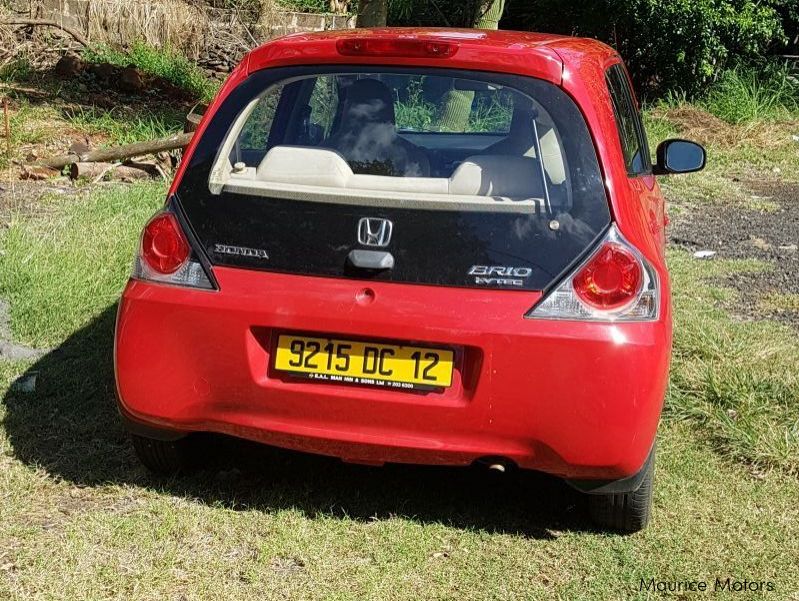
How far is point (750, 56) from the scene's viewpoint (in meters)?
15.8

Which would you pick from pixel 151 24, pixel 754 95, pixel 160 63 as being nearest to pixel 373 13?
pixel 160 63

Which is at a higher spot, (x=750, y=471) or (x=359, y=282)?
(x=359, y=282)

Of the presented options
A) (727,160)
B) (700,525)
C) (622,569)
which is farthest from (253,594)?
(727,160)

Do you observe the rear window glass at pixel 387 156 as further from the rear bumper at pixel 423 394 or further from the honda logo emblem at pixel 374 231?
the rear bumper at pixel 423 394

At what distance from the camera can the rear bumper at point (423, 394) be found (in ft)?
10.3

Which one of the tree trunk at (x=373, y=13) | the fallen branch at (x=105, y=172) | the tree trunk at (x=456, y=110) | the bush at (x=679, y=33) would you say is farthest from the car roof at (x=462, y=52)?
the bush at (x=679, y=33)

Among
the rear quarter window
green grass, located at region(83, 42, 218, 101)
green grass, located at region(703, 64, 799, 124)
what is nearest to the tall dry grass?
green grass, located at region(83, 42, 218, 101)

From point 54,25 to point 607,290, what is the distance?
13.1 metres

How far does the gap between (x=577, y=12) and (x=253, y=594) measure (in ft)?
48.0

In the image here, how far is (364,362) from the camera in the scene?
3252 millimetres

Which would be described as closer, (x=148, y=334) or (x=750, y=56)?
(x=148, y=334)

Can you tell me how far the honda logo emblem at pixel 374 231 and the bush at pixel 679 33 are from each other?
1246 centimetres

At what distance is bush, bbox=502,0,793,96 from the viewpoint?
14.6 m

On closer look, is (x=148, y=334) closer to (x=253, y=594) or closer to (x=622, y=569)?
(x=253, y=594)
